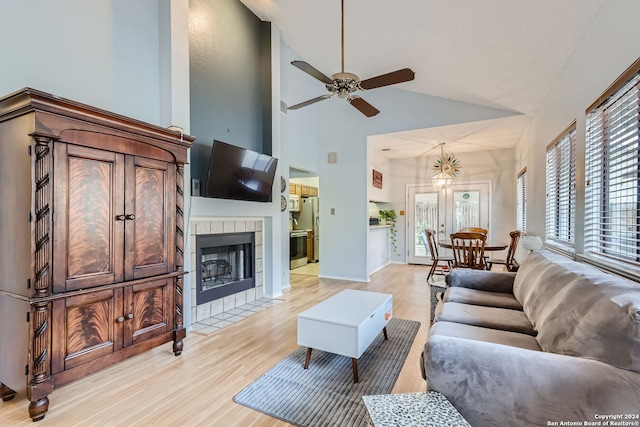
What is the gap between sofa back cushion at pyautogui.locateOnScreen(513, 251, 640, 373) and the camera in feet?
3.61

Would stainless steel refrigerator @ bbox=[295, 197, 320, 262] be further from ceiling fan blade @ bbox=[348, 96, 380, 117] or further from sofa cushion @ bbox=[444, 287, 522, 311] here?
sofa cushion @ bbox=[444, 287, 522, 311]

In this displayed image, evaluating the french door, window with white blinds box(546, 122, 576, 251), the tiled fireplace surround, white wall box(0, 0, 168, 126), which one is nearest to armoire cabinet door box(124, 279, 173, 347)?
the tiled fireplace surround

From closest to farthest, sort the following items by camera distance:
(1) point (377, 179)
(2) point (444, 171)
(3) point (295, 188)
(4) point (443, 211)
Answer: (2) point (444, 171) → (1) point (377, 179) → (4) point (443, 211) → (3) point (295, 188)

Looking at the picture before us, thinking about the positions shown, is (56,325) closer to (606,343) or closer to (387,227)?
(606,343)

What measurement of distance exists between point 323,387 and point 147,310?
1.49 meters

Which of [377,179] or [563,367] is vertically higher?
[377,179]

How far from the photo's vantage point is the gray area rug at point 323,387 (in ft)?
5.90

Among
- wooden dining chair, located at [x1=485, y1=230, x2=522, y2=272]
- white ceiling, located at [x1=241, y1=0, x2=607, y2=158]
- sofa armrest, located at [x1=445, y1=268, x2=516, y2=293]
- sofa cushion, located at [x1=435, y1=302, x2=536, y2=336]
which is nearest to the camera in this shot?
sofa cushion, located at [x1=435, y1=302, x2=536, y2=336]

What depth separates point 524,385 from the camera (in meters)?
1.15

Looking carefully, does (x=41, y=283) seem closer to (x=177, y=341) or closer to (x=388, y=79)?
(x=177, y=341)

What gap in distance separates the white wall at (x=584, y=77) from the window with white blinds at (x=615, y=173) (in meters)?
0.10

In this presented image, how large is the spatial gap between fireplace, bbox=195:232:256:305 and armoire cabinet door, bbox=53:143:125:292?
1.28 metres

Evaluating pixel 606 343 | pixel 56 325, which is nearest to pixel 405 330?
pixel 606 343

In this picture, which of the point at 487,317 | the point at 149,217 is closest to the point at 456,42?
the point at 487,317
